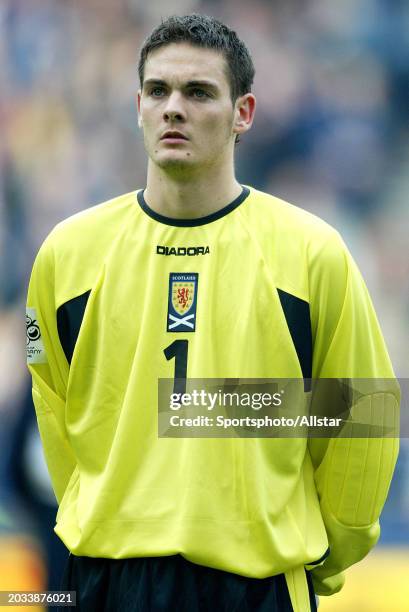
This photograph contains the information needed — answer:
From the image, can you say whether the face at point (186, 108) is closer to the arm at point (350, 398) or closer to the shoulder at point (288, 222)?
the shoulder at point (288, 222)

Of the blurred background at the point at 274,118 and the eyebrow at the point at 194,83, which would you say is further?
the blurred background at the point at 274,118

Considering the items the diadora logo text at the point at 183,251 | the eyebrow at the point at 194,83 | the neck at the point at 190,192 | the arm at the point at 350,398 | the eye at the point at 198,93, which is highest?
the eyebrow at the point at 194,83

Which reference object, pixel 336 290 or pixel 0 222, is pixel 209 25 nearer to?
pixel 336 290

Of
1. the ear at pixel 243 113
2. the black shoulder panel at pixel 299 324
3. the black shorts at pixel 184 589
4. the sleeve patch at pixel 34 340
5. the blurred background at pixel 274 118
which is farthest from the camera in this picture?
the blurred background at pixel 274 118

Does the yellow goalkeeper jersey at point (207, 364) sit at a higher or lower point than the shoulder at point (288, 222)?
lower

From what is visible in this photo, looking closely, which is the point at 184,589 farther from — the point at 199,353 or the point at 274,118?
the point at 274,118

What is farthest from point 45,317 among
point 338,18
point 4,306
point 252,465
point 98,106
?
point 338,18

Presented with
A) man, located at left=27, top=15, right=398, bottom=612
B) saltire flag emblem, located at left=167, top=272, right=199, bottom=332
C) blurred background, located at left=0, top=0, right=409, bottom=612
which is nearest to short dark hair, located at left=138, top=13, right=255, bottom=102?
man, located at left=27, top=15, right=398, bottom=612

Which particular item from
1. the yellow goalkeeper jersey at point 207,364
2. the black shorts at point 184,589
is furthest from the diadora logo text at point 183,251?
the black shorts at point 184,589

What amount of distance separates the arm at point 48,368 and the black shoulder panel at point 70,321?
0.06 ft

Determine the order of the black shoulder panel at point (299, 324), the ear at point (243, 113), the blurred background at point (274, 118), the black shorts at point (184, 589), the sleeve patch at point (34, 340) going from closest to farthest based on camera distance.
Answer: the black shorts at point (184, 589)
the black shoulder panel at point (299, 324)
the ear at point (243, 113)
the sleeve patch at point (34, 340)
the blurred background at point (274, 118)

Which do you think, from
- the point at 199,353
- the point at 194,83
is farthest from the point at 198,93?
the point at 199,353

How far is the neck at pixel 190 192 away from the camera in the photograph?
8.09 feet

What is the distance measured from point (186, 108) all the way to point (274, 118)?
1837 millimetres
